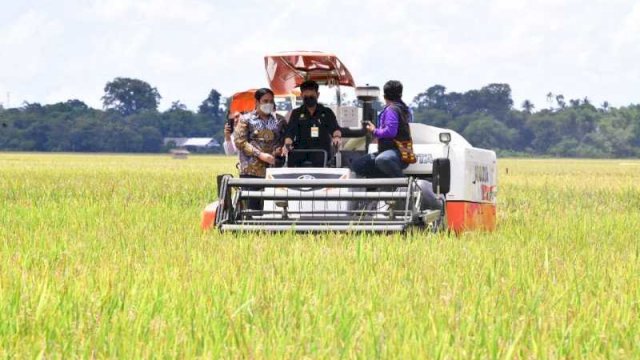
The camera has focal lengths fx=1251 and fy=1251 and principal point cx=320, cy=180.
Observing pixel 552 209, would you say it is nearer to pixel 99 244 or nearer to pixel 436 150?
pixel 436 150

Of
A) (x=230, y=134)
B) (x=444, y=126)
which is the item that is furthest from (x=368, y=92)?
(x=444, y=126)

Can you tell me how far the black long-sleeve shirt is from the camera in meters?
12.9

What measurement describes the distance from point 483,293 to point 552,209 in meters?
13.3

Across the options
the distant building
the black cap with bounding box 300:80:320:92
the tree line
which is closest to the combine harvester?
the black cap with bounding box 300:80:320:92

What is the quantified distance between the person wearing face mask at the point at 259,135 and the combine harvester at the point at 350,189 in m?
0.34

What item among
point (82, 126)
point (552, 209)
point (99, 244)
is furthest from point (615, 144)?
point (99, 244)

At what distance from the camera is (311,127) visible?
1290cm

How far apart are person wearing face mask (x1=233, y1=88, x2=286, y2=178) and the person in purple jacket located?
938 millimetres

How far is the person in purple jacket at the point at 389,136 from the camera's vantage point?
12672mm

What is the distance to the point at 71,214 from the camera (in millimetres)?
15633

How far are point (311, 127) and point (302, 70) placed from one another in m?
0.80

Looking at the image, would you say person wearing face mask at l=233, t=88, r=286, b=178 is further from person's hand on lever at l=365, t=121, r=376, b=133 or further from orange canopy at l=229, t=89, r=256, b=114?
person's hand on lever at l=365, t=121, r=376, b=133

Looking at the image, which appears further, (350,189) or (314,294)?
(350,189)

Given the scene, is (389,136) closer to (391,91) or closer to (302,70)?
(391,91)
